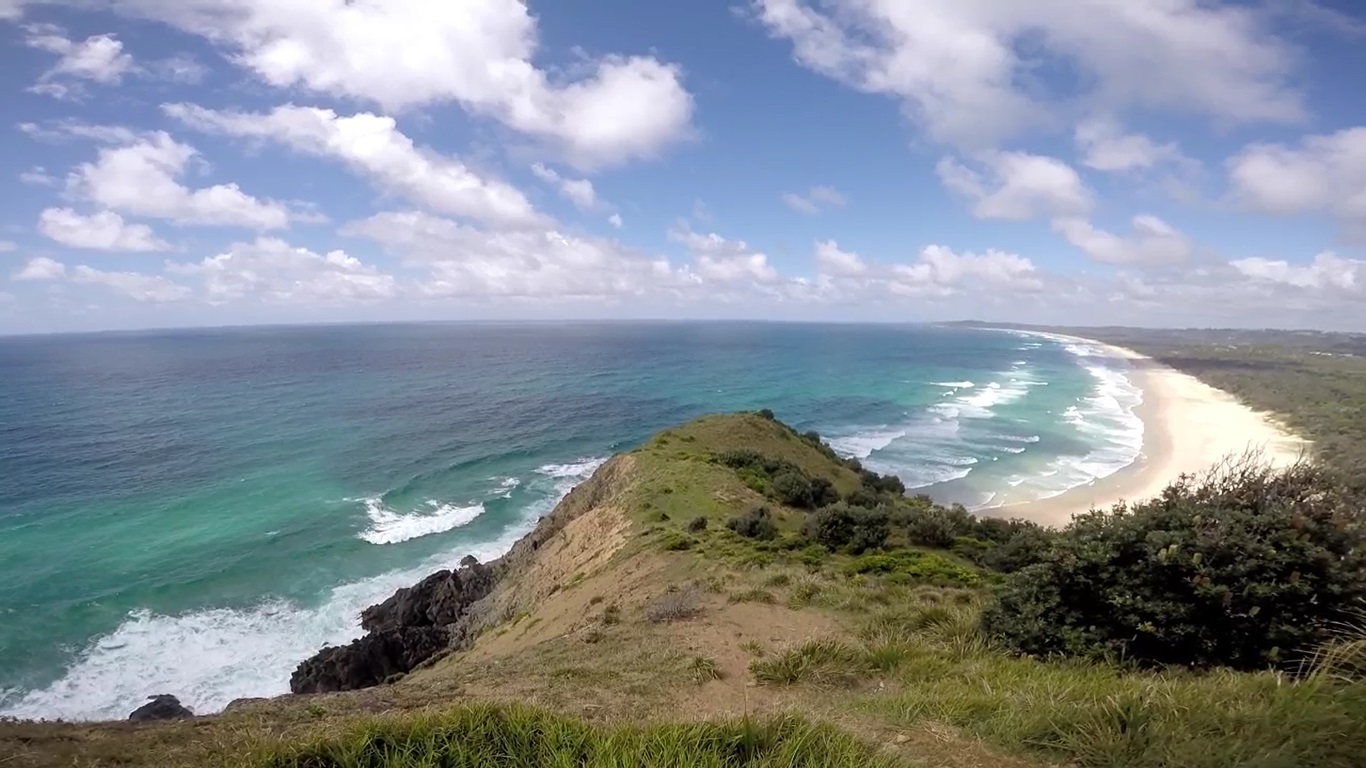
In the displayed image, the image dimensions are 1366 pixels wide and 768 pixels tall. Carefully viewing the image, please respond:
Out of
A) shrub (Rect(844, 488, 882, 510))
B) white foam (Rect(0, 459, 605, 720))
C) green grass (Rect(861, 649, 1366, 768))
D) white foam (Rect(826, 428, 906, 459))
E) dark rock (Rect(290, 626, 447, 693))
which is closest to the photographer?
green grass (Rect(861, 649, 1366, 768))

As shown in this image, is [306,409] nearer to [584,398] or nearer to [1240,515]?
[584,398]

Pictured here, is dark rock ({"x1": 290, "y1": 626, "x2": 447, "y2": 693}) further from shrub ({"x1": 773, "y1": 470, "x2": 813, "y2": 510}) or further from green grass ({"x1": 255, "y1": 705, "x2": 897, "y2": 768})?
green grass ({"x1": 255, "y1": 705, "x2": 897, "y2": 768})

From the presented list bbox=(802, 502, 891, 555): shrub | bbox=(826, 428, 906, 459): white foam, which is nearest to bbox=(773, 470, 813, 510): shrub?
bbox=(802, 502, 891, 555): shrub

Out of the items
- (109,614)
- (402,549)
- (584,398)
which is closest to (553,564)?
(402,549)

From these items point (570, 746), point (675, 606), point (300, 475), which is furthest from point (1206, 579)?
point (300, 475)

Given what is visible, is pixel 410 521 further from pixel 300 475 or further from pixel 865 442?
pixel 865 442

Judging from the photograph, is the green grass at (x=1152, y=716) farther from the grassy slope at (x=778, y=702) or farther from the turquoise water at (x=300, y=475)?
the turquoise water at (x=300, y=475)
